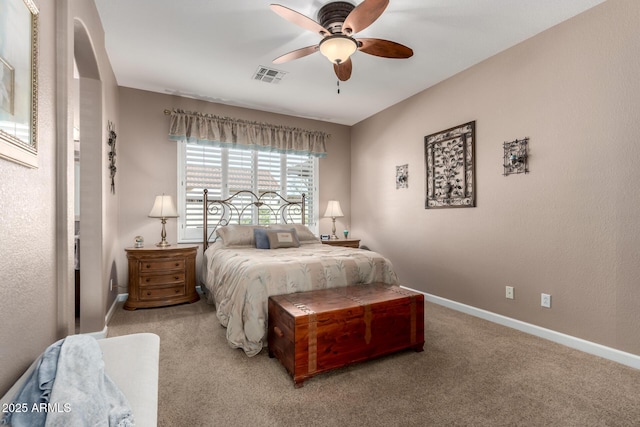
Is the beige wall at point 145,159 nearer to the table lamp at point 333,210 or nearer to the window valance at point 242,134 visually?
the window valance at point 242,134

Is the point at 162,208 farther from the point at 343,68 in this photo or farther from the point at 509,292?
the point at 509,292

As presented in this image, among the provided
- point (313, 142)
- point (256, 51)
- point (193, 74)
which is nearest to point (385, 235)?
point (313, 142)

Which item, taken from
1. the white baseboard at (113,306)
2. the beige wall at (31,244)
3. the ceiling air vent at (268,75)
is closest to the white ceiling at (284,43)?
the ceiling air vent at (268,75)

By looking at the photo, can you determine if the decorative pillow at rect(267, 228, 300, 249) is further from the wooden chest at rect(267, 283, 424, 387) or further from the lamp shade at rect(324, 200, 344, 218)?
the wooden chest at rect(267, 283, 424, 387)

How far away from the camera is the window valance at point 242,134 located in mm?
4207

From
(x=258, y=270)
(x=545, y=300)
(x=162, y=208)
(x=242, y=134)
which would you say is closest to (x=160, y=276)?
(x=162, y=208)

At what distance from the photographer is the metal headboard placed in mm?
4461

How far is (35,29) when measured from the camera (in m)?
1.22

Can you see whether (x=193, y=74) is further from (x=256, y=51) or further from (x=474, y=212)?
(x=474, y=212)

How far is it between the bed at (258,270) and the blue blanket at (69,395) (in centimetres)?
139

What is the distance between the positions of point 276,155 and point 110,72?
7.59 feet

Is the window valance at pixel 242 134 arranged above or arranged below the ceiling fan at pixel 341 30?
below

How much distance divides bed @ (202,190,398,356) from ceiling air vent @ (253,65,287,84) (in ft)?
5.71

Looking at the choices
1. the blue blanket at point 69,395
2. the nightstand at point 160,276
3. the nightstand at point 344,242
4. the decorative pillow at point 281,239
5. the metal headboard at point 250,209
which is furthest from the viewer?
the nightstand at point 344,242
